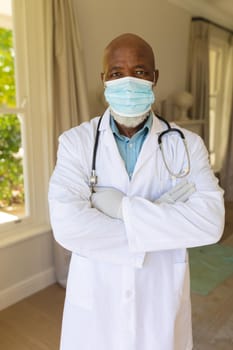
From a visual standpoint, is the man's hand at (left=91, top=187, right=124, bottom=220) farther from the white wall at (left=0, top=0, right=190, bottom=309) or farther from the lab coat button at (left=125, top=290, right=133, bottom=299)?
the white wall at (left=0, top=0, right=190, bottom=309)

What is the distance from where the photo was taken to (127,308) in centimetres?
113

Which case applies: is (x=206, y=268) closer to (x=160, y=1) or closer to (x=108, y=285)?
(x=108, y=285)

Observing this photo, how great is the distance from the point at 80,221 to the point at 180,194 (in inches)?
13.5

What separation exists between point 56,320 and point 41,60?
1.73 metres

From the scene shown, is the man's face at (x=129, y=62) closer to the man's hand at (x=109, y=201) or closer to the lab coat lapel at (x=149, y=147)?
the lab coat lapel at (x=149, y=147)

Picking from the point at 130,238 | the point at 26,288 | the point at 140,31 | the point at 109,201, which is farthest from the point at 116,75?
the point at 140,31

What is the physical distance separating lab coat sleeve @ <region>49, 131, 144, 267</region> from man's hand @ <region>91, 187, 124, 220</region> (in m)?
0.02

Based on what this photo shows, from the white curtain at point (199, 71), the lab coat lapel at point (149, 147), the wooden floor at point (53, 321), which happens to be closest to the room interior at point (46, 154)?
the wooden floor at point (53, 321)

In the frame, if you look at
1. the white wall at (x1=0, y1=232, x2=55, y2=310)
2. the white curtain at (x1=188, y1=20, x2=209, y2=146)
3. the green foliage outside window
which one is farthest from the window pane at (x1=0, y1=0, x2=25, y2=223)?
the white curtain at (x1=188, y1=20, x2=209, y2=146)

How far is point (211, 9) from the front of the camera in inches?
156

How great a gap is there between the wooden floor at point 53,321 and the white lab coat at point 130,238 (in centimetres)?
75

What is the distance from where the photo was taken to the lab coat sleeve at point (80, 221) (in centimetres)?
101

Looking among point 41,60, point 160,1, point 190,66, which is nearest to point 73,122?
point 41,60

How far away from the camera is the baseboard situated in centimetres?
220
